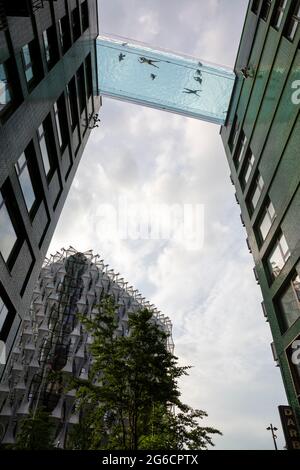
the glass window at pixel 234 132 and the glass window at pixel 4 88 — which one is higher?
the glass window at pixel 234 132

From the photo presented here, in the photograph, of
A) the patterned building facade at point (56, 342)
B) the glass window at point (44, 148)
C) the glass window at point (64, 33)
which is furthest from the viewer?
the patterned building facade at point (56, 342)

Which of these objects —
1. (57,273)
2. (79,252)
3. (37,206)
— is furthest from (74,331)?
(37,206)

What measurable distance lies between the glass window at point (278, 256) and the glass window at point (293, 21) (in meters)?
9.69

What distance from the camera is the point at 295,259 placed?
13.3m

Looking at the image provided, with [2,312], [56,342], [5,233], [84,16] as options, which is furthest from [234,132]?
[56,342]

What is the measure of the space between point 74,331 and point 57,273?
11501mm

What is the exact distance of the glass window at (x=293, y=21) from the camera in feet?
47.1

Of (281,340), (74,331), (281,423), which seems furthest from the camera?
(74,331)

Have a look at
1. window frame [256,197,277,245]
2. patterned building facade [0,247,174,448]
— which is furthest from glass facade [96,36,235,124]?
patterned building facade [0,247,174,448]

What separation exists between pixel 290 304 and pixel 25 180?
520 inches

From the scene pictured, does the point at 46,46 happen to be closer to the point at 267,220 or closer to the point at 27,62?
the point at 27,62

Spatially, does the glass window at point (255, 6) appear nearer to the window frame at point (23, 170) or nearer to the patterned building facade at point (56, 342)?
the window frame at point (23, 170)

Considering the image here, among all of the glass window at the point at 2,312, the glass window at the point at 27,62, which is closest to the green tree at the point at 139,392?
the glass window at the point at 2,312
